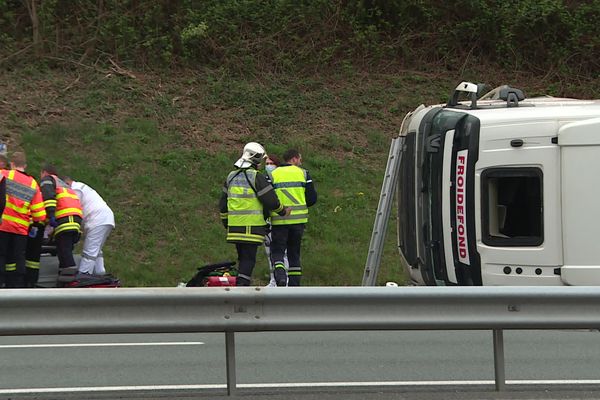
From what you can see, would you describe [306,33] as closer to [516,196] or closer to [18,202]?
[18,202]

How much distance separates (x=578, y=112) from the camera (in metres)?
8.99

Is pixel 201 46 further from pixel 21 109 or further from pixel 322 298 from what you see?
pixel 322 298

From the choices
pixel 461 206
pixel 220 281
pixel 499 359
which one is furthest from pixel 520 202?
pixel 220 281

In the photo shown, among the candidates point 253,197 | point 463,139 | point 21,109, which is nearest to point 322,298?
point 463,139

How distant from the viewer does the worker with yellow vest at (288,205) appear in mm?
12289

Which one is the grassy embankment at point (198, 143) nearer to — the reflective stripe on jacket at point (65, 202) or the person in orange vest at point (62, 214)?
the person in orange vest at point (62, 214)

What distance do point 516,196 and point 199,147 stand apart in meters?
8.27

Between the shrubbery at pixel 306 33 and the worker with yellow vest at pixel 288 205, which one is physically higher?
the shrubbery at pixel 306 33

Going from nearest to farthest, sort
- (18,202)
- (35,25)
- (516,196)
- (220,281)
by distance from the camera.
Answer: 1. (516,196)
2. (18,202)
3. (220,281)
4. (35,25)

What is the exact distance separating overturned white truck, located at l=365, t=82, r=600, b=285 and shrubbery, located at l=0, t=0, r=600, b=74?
9923 mm

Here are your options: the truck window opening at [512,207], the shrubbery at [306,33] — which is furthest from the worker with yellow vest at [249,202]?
the shrubbery at [306,33]

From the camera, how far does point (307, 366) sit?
7.74 m

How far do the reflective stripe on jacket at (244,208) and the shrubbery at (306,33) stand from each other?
7.27m

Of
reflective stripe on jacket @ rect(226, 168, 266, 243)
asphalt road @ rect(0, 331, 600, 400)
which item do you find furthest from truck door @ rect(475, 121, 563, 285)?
reflective stripe on jacket @ rect(226, 168, 266, 243)
